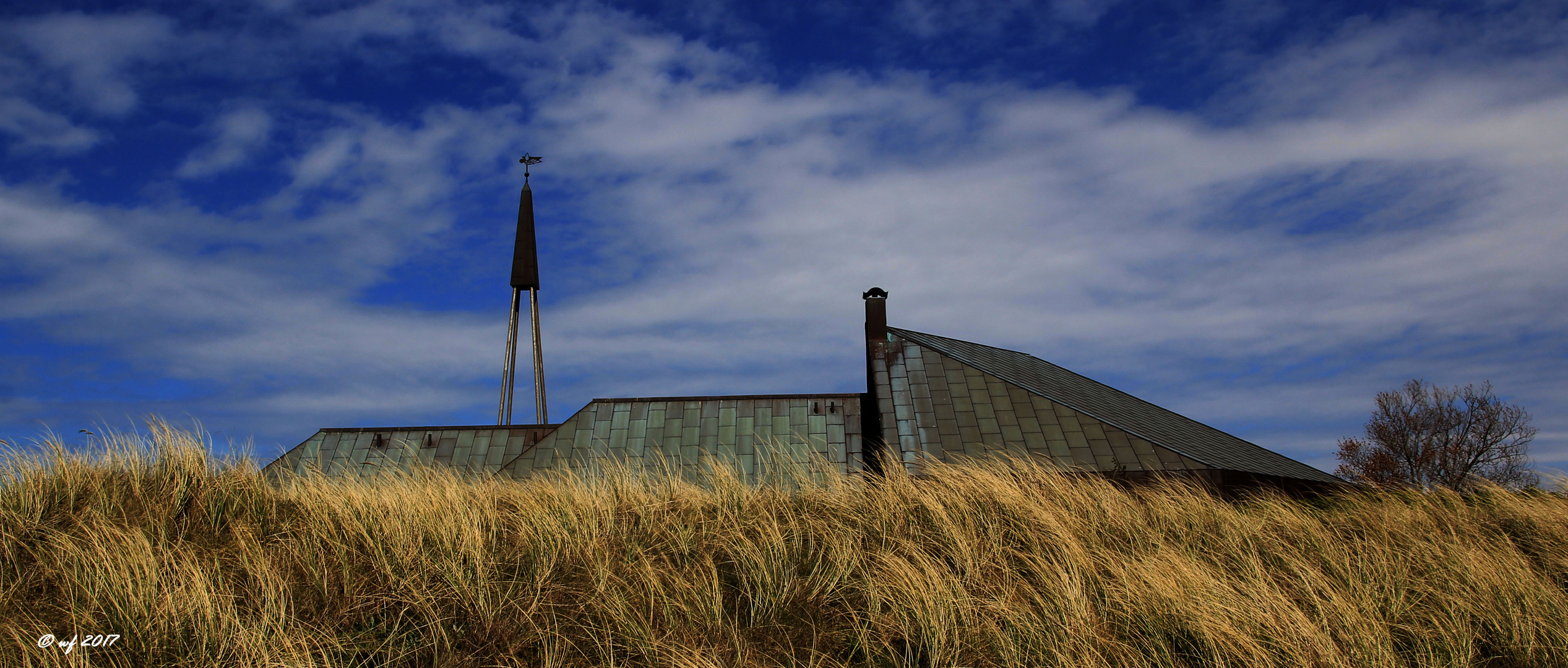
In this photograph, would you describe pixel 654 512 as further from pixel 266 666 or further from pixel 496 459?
pixel 496 459

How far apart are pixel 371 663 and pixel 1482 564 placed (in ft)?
30.3

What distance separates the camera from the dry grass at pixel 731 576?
6066 millimetres

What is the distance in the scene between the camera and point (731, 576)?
7.50m

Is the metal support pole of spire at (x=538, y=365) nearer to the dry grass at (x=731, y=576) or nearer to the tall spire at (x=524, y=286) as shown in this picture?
the tall spire at (x=524, y=286)

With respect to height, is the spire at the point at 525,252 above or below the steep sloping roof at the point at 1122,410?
above

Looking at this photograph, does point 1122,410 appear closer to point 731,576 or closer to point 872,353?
point 872,353

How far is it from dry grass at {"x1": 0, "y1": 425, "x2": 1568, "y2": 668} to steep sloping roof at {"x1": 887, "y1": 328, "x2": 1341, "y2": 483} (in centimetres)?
958

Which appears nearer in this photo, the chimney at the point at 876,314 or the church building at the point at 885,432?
the church building at the point at 885,432

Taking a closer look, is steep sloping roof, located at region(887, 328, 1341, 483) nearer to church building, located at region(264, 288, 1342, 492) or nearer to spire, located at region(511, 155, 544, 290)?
church building, located at region(264, 288, 1342, 492)

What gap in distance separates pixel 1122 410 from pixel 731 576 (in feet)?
56.5

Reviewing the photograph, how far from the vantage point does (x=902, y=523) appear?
8609 millimetres

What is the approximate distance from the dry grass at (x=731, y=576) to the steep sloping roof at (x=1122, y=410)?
31.4 feet

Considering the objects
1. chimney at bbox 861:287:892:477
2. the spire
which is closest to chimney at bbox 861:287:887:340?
chimney at bbox 861:287:892:477

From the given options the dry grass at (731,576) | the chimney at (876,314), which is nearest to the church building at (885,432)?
the chimney at (876,314)
